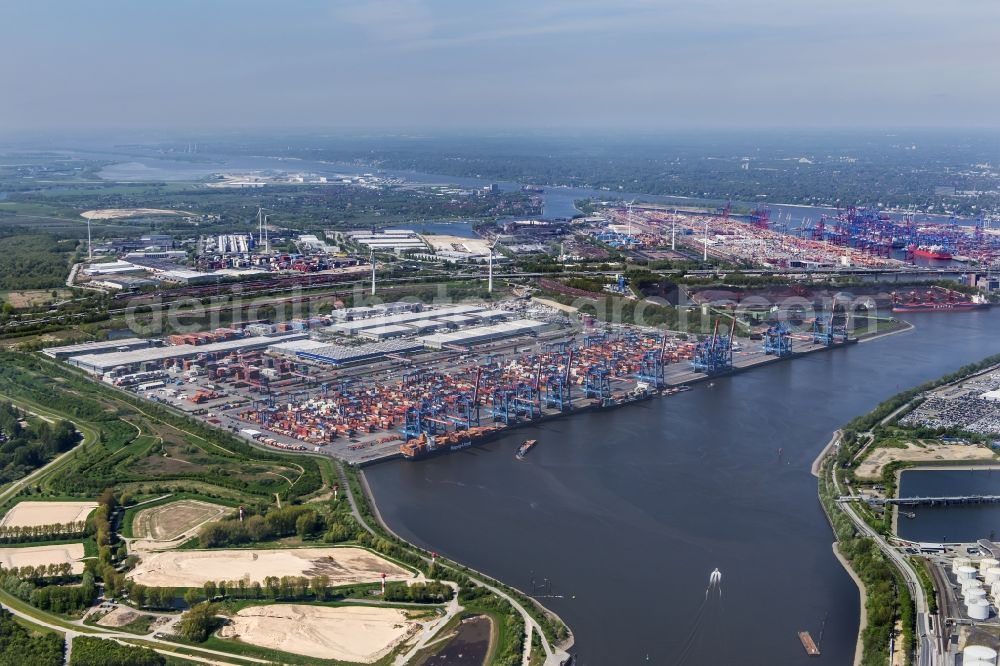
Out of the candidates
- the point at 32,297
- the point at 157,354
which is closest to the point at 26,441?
the point at 157,354

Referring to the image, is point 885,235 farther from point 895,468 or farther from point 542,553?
point 542,553

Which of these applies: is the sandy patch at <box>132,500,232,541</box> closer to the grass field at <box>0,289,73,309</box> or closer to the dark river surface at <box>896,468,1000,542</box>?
the dark river surface at <box>896,468,1000,542</box>

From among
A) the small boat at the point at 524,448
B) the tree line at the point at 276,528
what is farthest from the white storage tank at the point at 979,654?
the small boat at the point at 524,448

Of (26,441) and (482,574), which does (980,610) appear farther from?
(26,441)

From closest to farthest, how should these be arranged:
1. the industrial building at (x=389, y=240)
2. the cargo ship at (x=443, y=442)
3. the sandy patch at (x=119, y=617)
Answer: the sandy patch at (x=119, y=617) < the cargo ship at (x=443, y=442) < the industrial building at (x=389, y=240)

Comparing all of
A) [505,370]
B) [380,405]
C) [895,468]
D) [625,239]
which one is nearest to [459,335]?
[505,370]

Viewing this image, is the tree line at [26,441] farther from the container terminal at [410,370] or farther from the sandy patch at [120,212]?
the sandy patch at [120,212]
